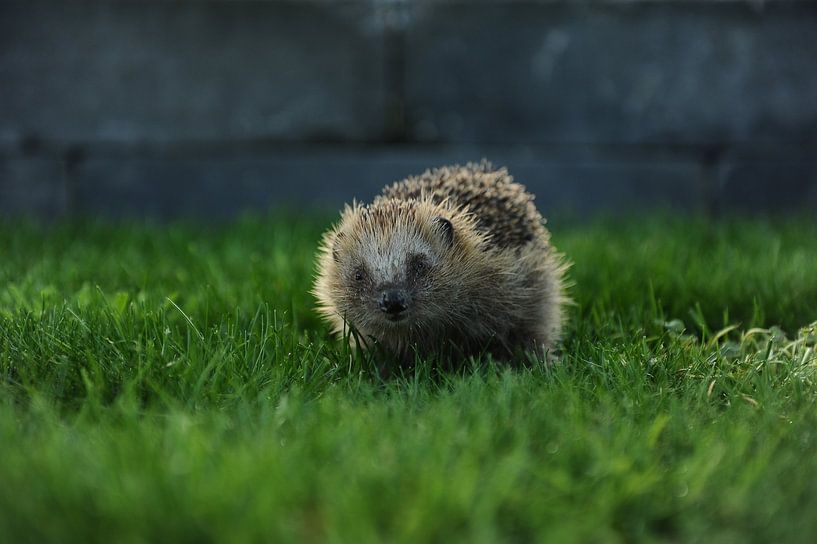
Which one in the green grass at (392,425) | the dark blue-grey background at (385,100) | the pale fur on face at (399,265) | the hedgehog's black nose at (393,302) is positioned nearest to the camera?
the green grass at (392,425)

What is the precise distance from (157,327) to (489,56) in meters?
4.83

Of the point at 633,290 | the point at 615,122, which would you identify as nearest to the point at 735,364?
the point at 633,290

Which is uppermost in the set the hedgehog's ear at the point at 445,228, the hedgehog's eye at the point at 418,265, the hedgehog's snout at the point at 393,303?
the hedgehog's ear at the point at 445,228

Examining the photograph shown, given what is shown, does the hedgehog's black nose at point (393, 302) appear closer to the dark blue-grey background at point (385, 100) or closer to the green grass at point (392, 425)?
the green grass at point (392, 425)

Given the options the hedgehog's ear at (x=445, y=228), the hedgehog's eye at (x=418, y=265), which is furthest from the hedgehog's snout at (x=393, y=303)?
the hedgehog's ear at (x=445, y=228)

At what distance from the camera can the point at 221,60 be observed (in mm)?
7238

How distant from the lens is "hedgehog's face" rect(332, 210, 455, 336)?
335 centimetres

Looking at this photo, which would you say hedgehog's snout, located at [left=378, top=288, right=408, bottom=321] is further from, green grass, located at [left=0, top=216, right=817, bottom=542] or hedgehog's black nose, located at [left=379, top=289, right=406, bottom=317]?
green grass, located at [left=0, top=216, right=817, bottom=542]

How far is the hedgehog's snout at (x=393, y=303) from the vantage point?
3279mm

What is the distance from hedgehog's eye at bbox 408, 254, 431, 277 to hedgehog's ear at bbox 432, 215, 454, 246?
4.7 inches

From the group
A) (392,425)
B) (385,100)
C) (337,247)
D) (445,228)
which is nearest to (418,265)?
(445,228)

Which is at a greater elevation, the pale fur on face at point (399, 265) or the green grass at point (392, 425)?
the pale fur on face at point (399, 265)

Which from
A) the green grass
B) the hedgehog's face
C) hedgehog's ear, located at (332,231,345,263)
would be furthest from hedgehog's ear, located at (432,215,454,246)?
the green grass

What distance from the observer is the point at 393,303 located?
129 inches
